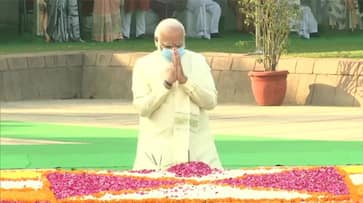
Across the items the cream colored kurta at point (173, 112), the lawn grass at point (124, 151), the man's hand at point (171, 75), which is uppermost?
the man's hand at point (171, 75)

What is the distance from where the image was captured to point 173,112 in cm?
624

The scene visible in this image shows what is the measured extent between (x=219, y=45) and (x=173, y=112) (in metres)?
13.0

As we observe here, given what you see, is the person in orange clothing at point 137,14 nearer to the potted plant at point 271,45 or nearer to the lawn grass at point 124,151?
the potted plant at point 271,45

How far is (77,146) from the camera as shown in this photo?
1063 cm

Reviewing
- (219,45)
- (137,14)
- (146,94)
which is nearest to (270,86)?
(219,45)

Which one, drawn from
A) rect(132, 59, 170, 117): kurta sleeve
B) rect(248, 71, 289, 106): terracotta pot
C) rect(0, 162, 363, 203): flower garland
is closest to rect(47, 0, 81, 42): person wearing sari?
rect(248, 71, 289, 106): terracotta pot

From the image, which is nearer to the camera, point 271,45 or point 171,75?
point 171,75

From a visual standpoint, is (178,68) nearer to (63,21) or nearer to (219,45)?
(219,45)

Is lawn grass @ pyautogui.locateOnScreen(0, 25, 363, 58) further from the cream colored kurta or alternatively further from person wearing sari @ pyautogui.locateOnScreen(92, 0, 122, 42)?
the cream colored kurta

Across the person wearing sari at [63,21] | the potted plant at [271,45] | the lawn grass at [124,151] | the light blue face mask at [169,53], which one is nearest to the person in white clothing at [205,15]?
the person wearing sari at [63,21]

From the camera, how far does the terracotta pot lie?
1434 centimetres

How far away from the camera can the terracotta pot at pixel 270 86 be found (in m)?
14.3

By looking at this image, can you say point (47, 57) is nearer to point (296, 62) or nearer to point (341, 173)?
point (296, 62)

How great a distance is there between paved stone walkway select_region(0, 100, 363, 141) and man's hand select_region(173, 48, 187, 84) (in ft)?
17.4
